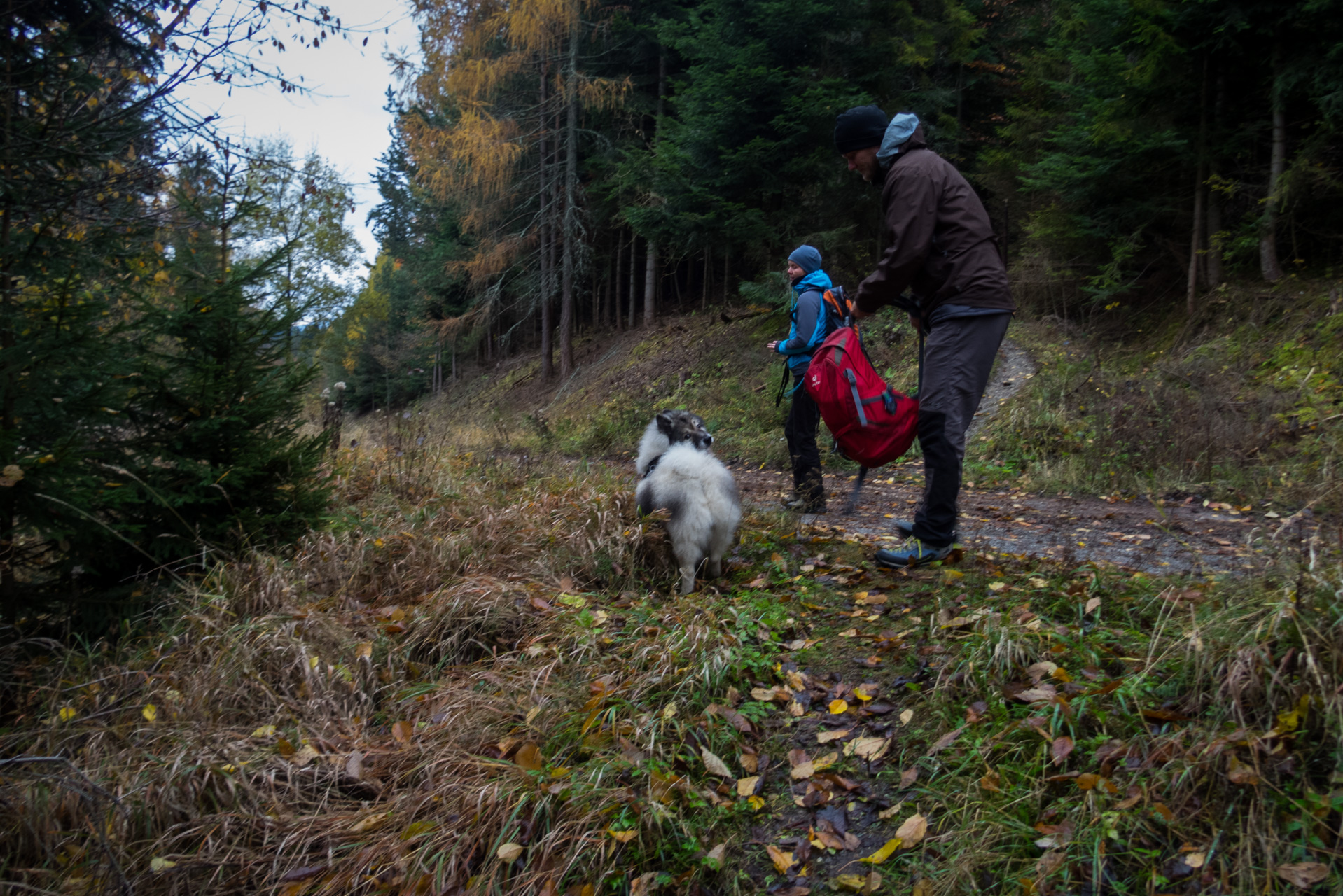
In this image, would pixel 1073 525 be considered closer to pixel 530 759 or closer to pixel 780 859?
pixel 780 859

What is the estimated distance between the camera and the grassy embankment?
2.26m

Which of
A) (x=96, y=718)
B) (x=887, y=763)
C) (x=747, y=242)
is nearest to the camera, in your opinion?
(x=887, y=763)

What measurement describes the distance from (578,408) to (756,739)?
555 inches

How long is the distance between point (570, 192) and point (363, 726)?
1735 cm

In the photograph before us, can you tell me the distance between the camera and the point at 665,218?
15.1 metres

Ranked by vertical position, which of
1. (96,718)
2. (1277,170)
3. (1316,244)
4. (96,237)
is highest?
(1277,170)

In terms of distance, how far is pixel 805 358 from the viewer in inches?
242

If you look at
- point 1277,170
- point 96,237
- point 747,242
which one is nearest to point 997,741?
point 96,237

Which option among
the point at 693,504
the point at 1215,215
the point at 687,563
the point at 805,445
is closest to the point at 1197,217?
the point at 1215,215

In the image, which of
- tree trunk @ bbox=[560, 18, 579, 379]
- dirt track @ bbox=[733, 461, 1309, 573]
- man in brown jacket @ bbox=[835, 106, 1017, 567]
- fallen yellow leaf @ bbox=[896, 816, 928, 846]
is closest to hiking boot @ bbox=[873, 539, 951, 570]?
man in brown jacket @ bbox=[835, 106, 1017, 567]

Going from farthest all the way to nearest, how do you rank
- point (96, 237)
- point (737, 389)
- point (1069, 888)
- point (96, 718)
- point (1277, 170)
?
point (737, 389) → point (1277, 170) → point (96, 237) → point (96, 718) → point (1069, 888)

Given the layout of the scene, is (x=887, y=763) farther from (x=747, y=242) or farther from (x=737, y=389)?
(x=747, y=242)

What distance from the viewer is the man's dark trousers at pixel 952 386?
3.88 meters

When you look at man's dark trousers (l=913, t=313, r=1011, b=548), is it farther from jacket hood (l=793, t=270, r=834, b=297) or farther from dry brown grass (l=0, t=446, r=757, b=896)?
jacket hood (l=793, t=270, r=834, b=297)
